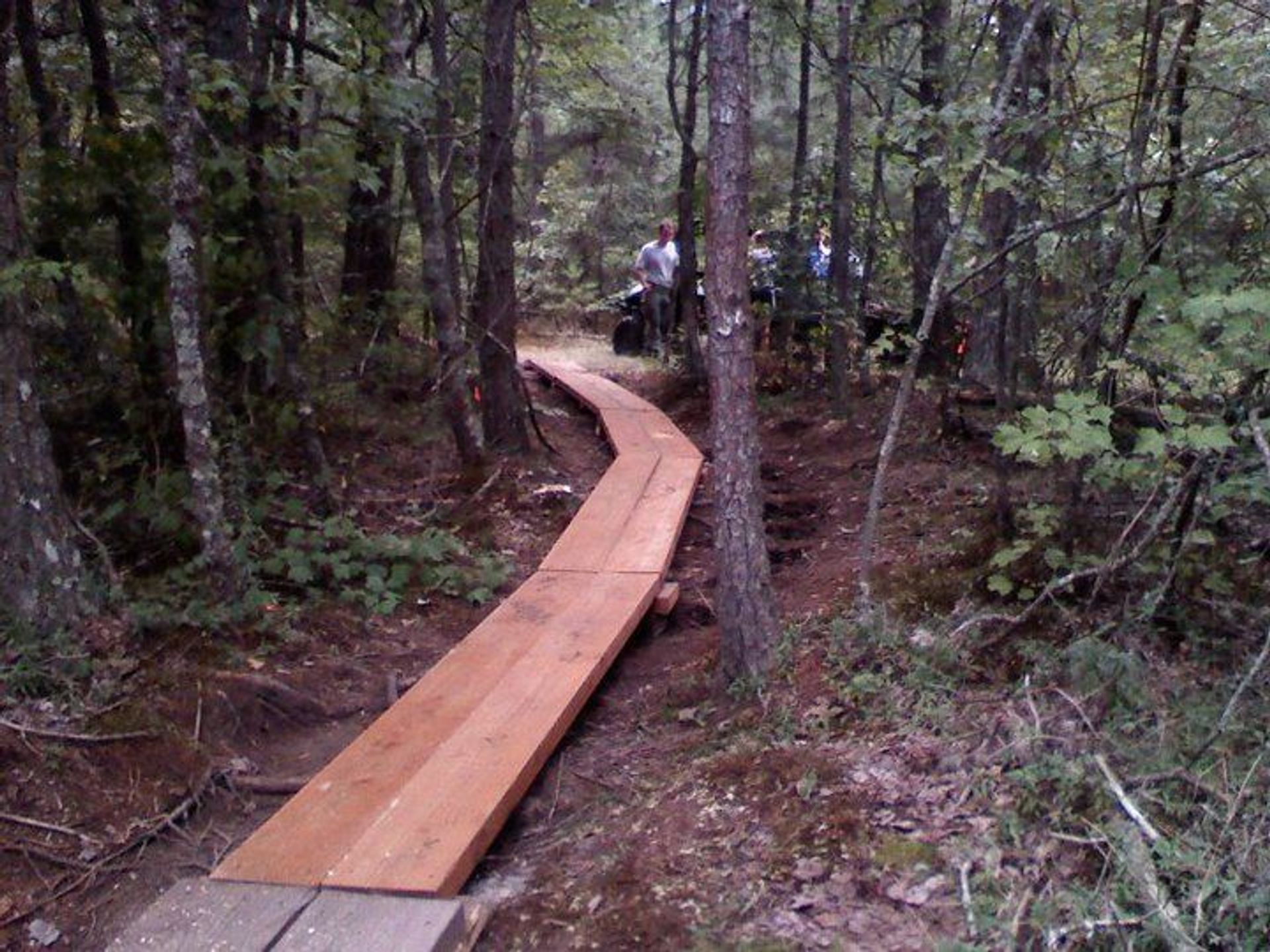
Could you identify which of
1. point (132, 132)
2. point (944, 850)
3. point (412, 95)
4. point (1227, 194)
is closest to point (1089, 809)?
point (944, 850)

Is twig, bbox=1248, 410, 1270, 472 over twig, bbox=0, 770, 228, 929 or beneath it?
over

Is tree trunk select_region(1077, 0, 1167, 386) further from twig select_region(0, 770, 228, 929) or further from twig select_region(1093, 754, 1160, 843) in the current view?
twig select_region(0, 770, 228, 929)

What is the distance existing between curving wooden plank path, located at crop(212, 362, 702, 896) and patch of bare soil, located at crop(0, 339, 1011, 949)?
0.27m

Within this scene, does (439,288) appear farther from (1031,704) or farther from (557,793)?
(1031,704)

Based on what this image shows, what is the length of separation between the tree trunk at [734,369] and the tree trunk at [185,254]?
2.65m

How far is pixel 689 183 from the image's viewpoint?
13539mm

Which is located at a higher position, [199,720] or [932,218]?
[932,218]

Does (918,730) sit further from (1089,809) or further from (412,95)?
(412,95)

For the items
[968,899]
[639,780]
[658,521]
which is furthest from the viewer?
[658,521]

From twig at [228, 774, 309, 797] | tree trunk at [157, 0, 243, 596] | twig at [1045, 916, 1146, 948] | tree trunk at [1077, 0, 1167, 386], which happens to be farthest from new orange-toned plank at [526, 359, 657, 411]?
twig at [1045, 916, 1146, 948]

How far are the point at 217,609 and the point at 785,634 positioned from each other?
2.99 metres

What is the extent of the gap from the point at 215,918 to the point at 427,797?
35.6 inches

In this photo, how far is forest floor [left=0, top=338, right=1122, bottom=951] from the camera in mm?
3455

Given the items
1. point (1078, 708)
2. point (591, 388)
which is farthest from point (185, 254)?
point (591, 388)
